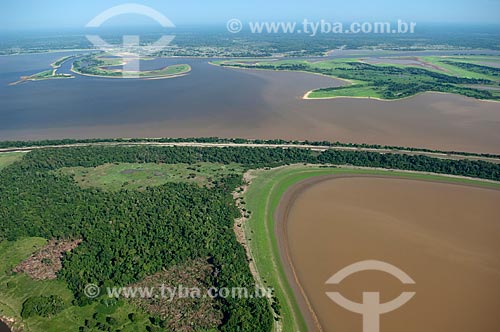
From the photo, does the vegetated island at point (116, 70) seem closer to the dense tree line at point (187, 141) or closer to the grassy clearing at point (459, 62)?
the dense tree line at point (187, 141)

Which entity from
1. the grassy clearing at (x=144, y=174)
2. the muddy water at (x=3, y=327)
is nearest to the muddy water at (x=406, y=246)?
the grassy clearing at (x=144, y=174)

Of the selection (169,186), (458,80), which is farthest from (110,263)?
(458,80)

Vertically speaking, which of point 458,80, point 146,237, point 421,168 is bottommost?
point 146,237

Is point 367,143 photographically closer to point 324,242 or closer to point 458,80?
point 324,242

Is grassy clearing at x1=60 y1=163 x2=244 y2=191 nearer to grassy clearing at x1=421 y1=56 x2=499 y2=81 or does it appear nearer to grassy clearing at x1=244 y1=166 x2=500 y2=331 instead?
grassy clearing at x1=244 y1=166 x2=500 y2=331

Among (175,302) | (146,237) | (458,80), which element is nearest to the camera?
(175,302)

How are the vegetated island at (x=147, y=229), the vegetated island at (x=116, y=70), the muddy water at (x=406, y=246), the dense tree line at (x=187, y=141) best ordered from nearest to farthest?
1. the muddy water at (x=406, y=246)
2. the vegetated island at (x=147, y=229)
3. the dense tree line at (x=187, y=141)
4. the vegetated island at (x=116, y=70)

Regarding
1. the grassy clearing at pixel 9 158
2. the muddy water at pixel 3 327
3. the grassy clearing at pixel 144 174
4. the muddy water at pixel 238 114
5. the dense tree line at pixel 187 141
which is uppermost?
the muddy water at pixel 238 114
